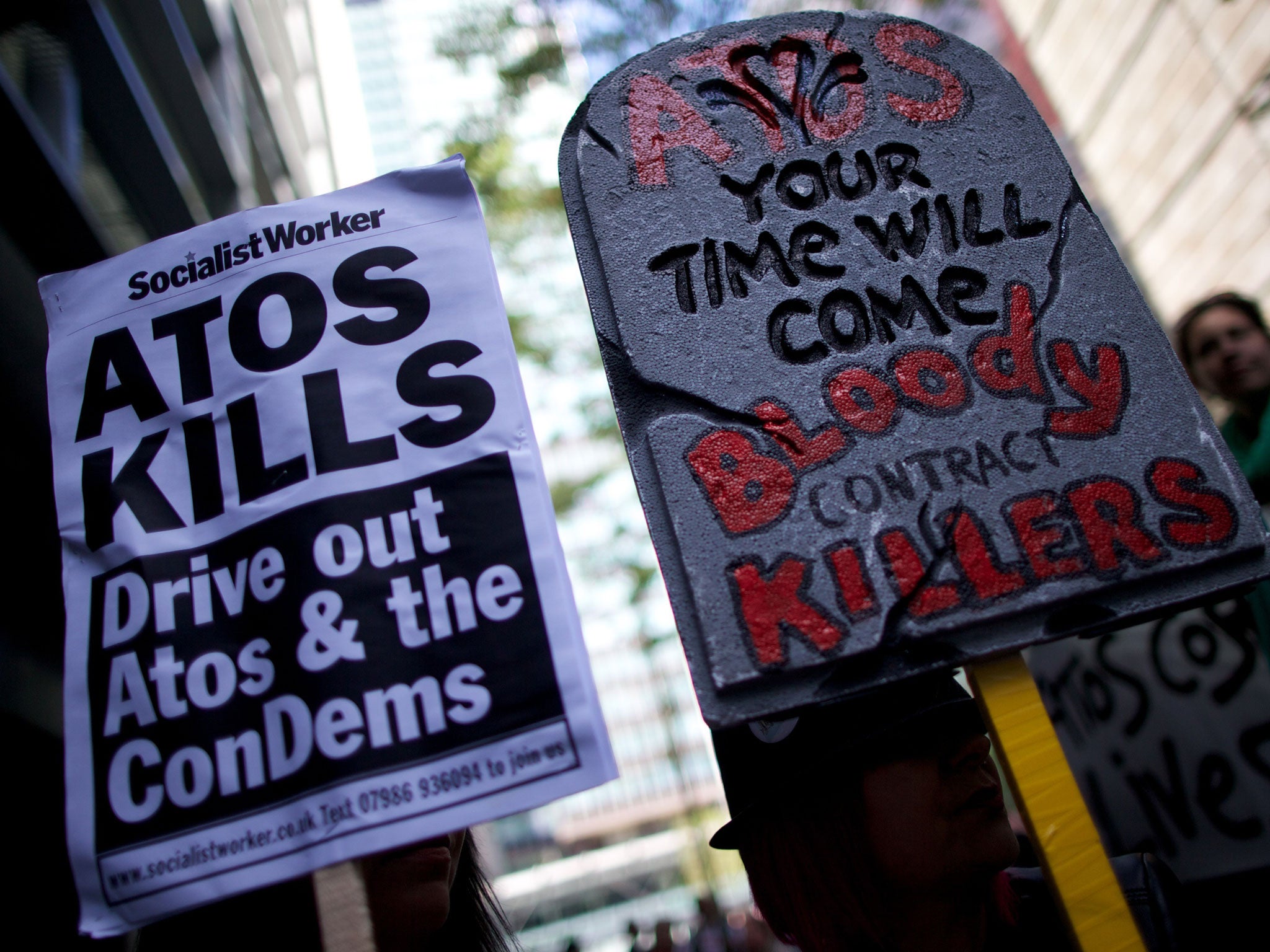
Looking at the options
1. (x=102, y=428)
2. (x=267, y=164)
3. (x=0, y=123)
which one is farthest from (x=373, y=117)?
(x=102, y=428)

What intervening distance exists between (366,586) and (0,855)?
8.45 ft

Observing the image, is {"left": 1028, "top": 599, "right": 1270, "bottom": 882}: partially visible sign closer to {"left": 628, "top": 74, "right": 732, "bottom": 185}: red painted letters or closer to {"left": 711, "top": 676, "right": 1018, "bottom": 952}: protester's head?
{"left": 711, "top": 676, "right": 1018, "bottom": 952}: protester's head

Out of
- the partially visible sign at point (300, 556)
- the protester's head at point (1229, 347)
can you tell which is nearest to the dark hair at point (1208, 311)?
the protester's head at point (1229, 347)

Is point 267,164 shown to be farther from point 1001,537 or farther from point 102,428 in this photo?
point 1001,537

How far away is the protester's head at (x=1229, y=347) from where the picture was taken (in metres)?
2.58

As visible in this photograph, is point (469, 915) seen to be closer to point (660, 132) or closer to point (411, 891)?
point (411, 891)

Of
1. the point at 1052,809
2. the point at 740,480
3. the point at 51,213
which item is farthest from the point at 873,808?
the point at 51,213

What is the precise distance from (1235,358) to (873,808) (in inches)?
79.5

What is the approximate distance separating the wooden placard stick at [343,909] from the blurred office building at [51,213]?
241 cm

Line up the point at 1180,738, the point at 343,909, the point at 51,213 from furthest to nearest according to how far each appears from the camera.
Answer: the point at 51,213 → the point at 1180,738 → the point at 343,909

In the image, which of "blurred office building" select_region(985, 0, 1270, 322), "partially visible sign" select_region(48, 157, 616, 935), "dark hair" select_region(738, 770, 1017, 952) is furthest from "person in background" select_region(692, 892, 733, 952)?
"partially visible sign" select_region(48, 157, 616, 935)

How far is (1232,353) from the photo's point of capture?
8.54ft

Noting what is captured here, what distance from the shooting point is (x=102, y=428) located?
1593 millimetres

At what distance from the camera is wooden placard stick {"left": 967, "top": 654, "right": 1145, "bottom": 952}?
1240 mm
